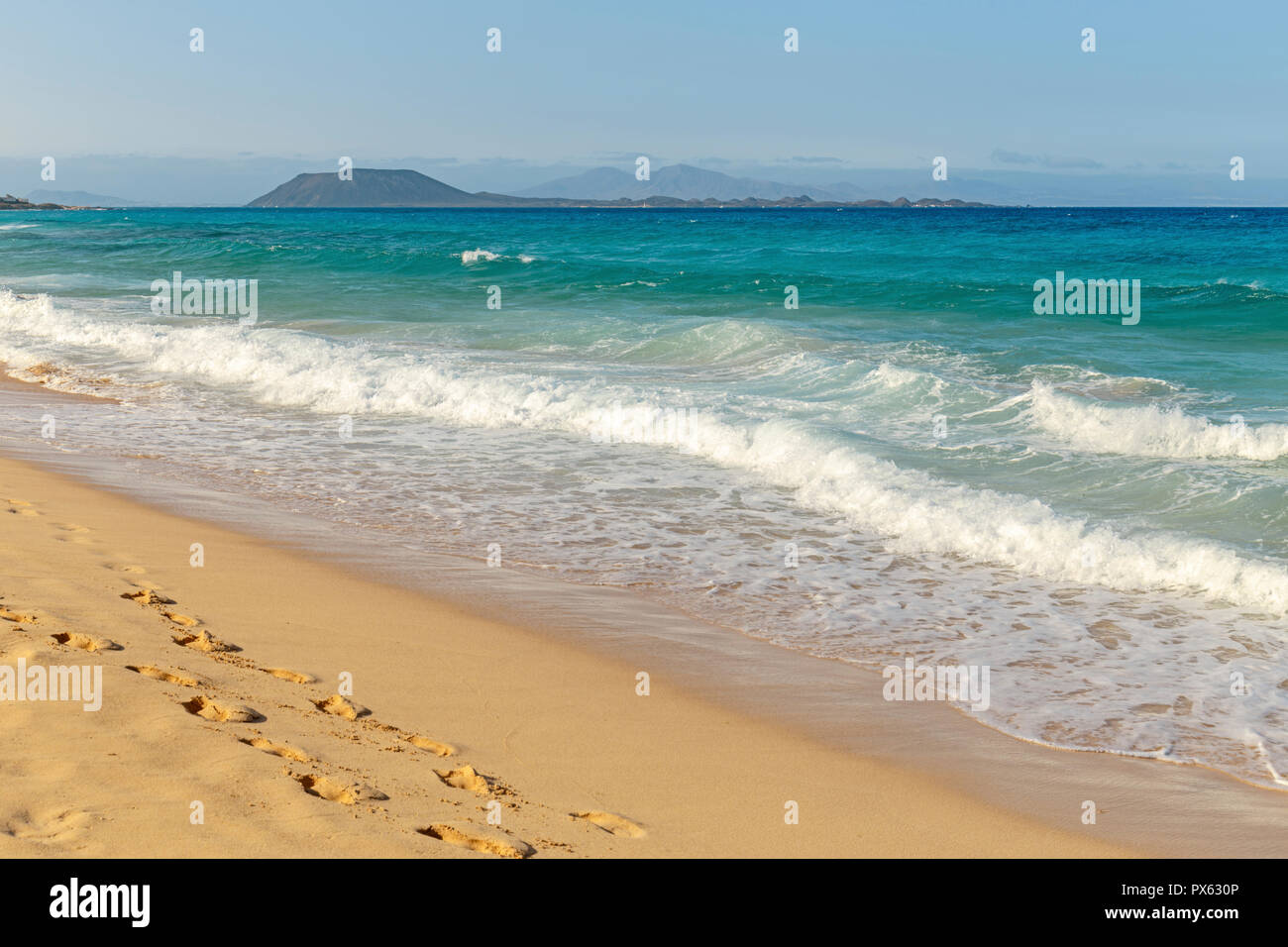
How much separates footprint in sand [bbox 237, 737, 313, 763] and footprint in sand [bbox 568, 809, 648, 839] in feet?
3.34

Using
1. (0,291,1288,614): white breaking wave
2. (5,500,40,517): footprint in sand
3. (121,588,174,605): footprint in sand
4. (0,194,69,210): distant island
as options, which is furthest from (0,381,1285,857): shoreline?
(0,194,69,210): distant island

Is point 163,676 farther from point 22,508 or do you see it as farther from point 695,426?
point 695,426

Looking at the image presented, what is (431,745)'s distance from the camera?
14.2ft

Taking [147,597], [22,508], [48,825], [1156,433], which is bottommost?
[48,825]

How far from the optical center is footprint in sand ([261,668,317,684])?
4.90 m

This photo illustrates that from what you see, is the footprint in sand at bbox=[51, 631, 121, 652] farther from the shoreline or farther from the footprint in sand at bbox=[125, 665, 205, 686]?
the footprint in sand at bbox=[125, 665, 205, 686]

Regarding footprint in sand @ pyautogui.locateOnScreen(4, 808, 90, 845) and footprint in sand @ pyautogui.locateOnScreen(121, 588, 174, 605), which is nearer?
footprint in sand @ pyautogui.locateOnScreen(4, 808, 90, 845)

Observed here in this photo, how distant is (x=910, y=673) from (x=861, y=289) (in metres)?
21.6

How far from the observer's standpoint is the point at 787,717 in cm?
506

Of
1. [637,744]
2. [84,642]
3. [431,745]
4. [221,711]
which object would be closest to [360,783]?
[431,745]

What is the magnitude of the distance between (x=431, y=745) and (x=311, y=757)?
0.53 meters

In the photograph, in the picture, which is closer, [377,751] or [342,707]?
[377,751]

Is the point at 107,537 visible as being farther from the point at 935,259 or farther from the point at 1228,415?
the point at 935,259
